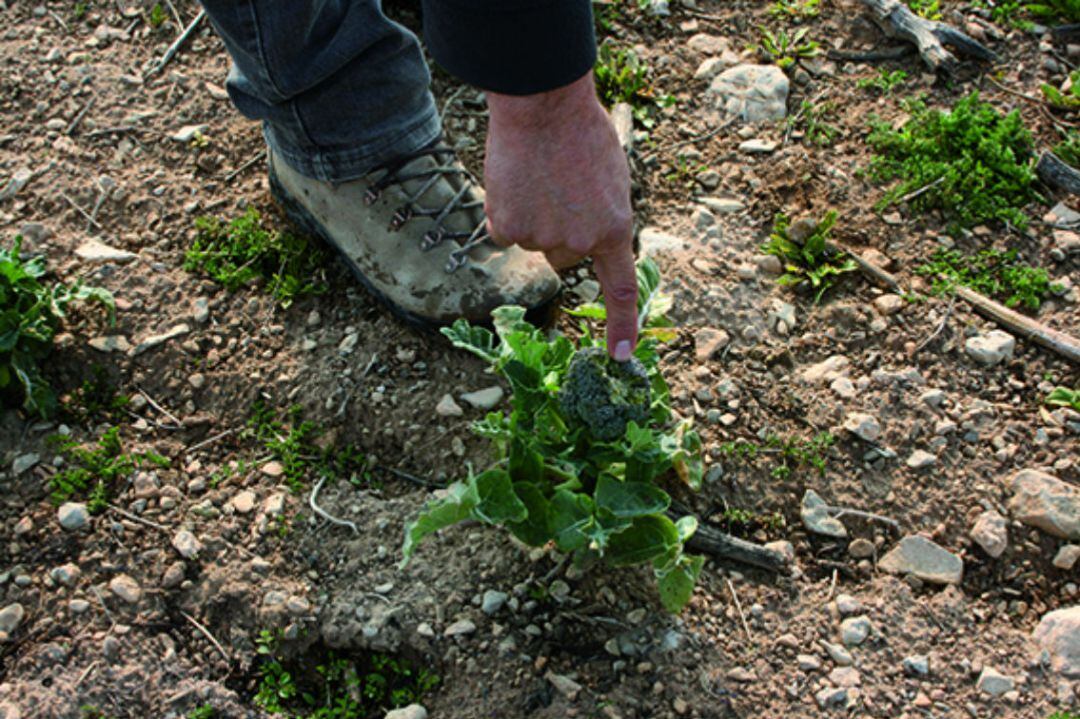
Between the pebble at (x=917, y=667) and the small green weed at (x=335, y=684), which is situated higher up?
the small green weed at (x=335, y=684)

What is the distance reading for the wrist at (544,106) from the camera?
203 cm

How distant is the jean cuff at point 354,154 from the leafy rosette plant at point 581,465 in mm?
819

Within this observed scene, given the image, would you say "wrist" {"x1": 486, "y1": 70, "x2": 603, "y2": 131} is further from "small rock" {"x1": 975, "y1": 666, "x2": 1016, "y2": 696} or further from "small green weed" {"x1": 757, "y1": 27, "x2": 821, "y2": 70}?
"small green weed" {"x1": 757, "y1": 27, "x2": 821, "y2": 70}

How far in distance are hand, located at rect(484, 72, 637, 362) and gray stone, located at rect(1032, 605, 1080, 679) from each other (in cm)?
145

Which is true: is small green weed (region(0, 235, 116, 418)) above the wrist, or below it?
below

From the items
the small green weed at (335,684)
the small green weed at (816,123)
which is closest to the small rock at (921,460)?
the small green weed at (816,123)

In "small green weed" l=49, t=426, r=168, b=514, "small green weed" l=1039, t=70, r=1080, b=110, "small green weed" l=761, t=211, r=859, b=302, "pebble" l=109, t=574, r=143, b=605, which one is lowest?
"pebble" l=109, t=574, r=143, b=605

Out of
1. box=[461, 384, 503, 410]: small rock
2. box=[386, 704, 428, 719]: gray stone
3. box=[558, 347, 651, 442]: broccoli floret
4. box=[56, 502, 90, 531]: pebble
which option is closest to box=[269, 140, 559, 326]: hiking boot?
box=[461, 384, 503, 410]: small rock

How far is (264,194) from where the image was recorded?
3.72 metres

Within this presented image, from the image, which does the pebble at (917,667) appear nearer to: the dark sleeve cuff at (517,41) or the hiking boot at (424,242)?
the hiking boot at (424,242)

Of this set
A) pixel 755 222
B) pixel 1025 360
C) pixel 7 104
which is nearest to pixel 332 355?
pixel 755 222

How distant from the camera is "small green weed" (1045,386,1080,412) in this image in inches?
122

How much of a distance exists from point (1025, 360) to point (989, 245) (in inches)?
18.6

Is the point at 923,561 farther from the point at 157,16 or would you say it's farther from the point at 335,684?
the point at 157,16
